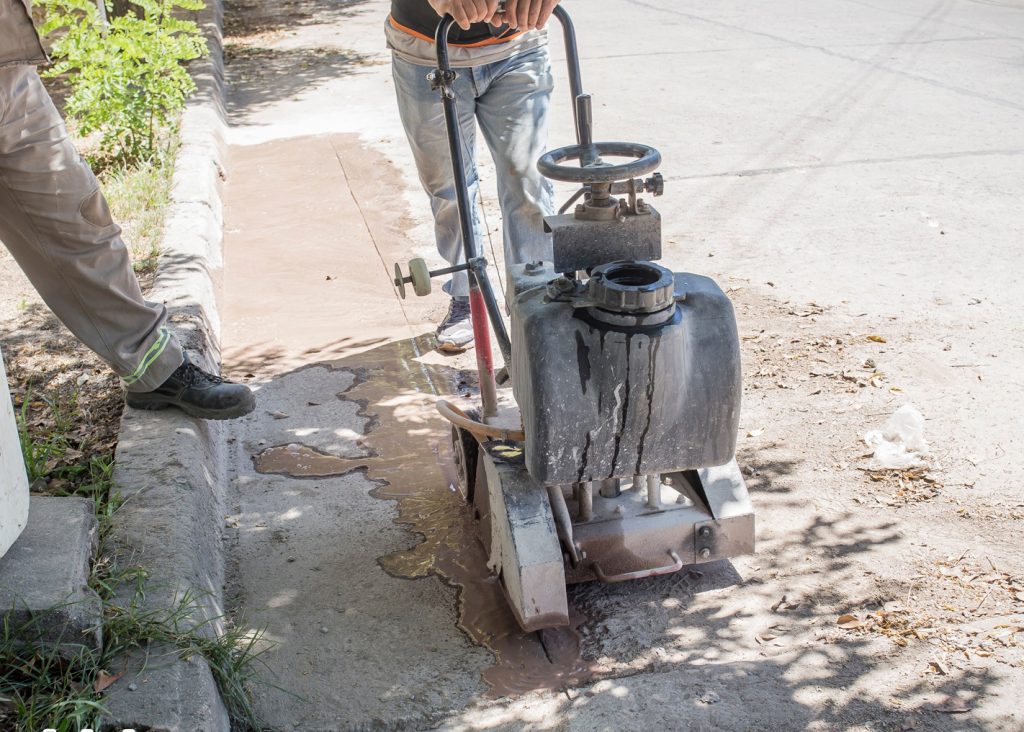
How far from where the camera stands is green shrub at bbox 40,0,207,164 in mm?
6488

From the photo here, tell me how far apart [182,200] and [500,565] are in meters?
3.81

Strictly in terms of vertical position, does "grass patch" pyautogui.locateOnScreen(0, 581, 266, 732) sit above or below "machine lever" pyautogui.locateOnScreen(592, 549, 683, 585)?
above

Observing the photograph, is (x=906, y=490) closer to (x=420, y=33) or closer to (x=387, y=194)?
(x=420, y=33)

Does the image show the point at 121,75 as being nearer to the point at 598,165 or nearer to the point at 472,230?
the point at 472,230

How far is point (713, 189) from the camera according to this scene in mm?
6555

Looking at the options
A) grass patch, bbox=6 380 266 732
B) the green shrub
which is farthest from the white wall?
the green shrub

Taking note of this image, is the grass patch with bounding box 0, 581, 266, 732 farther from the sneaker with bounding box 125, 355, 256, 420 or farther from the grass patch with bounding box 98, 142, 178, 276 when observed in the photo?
the grass patch with bounding box 98, 142, 178, 276

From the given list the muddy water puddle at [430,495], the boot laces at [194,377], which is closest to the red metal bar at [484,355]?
the muddy water puddle at [430,495]

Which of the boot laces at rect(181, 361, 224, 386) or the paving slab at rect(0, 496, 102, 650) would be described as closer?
the paving slab at rect(0, 496, 102, 650)

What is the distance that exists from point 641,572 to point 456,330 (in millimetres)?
1954

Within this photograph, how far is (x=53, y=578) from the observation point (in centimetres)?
263

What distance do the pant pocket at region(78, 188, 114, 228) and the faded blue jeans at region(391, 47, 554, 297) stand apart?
3.96ft

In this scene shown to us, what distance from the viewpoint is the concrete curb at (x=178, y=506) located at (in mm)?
2457

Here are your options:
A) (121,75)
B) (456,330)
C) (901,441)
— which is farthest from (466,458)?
(121,75)
